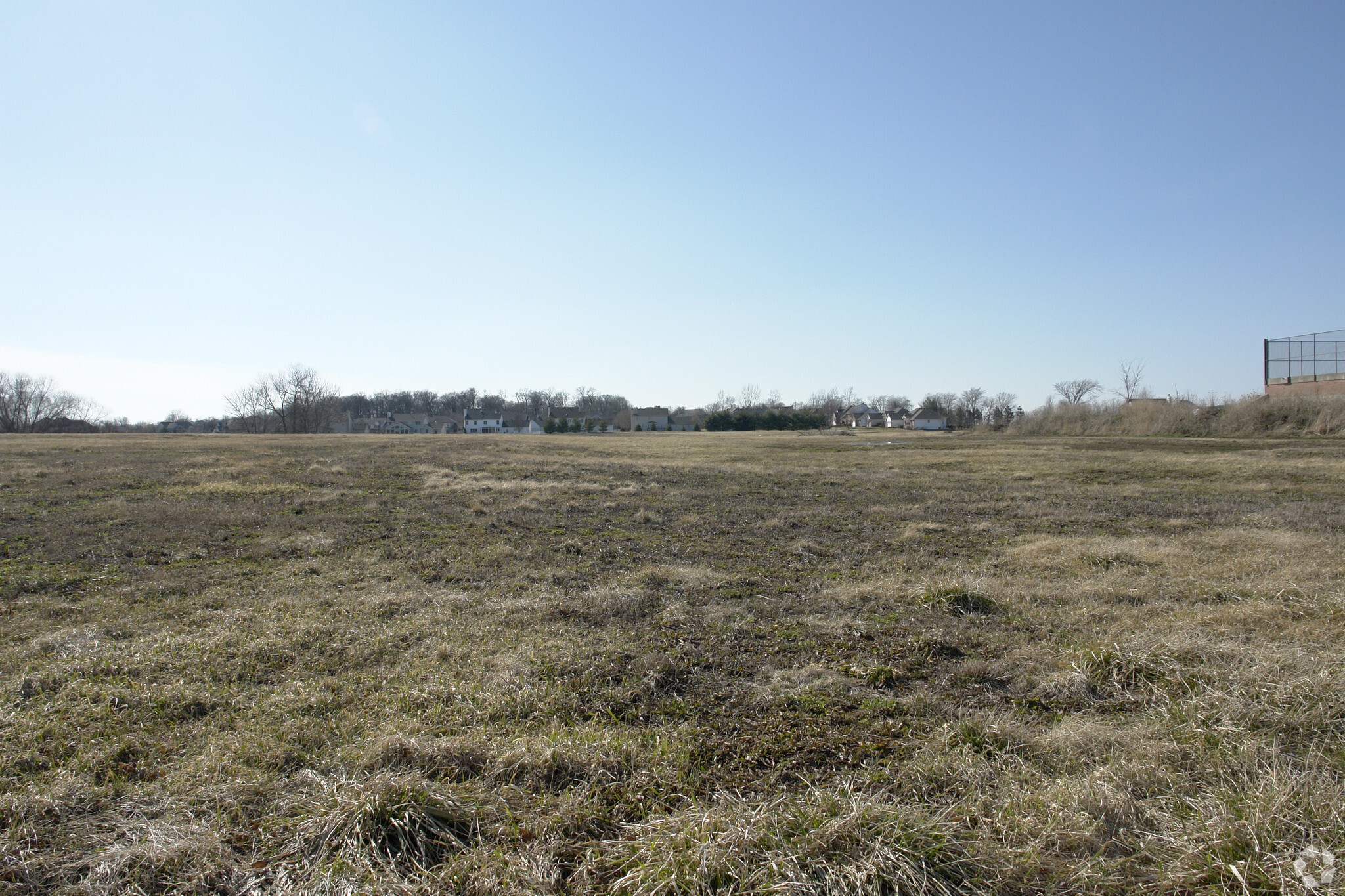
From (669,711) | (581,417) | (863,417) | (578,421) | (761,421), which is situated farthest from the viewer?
(863,417)

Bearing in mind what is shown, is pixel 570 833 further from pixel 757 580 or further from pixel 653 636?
pixel 757 580

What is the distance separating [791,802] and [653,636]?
9.28 feet

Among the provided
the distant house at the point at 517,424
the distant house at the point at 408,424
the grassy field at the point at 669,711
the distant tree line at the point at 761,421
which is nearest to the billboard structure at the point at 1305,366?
the grassy field at the point at 669,711

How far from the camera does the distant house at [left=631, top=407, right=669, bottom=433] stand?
375 ft

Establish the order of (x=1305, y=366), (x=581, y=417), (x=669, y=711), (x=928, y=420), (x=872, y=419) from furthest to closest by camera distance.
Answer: (x=872, y=419), (x=581, y=417), (x=928, y=420), (x=1305, y=366), (x=669, y=711)

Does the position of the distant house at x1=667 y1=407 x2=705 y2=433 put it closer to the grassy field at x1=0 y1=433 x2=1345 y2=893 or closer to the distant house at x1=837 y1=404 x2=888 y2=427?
the distant house at x1=837 y1=404 x2=888 y2=427

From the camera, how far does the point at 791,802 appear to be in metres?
3.25

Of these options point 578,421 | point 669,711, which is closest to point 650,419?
point 578,421

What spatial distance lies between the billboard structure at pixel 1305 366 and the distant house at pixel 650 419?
260 ft

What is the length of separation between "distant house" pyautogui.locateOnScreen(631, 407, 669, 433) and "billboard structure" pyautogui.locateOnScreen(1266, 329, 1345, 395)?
79351mm

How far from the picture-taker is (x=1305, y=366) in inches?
1602

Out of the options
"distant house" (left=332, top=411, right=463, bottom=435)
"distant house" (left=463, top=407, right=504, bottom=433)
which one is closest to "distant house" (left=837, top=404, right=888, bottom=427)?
"distant house" (left=463, top=407, right=504, bottom=433)

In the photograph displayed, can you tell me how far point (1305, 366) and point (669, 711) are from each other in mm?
53944

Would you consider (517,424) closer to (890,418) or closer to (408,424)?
(408,424)
